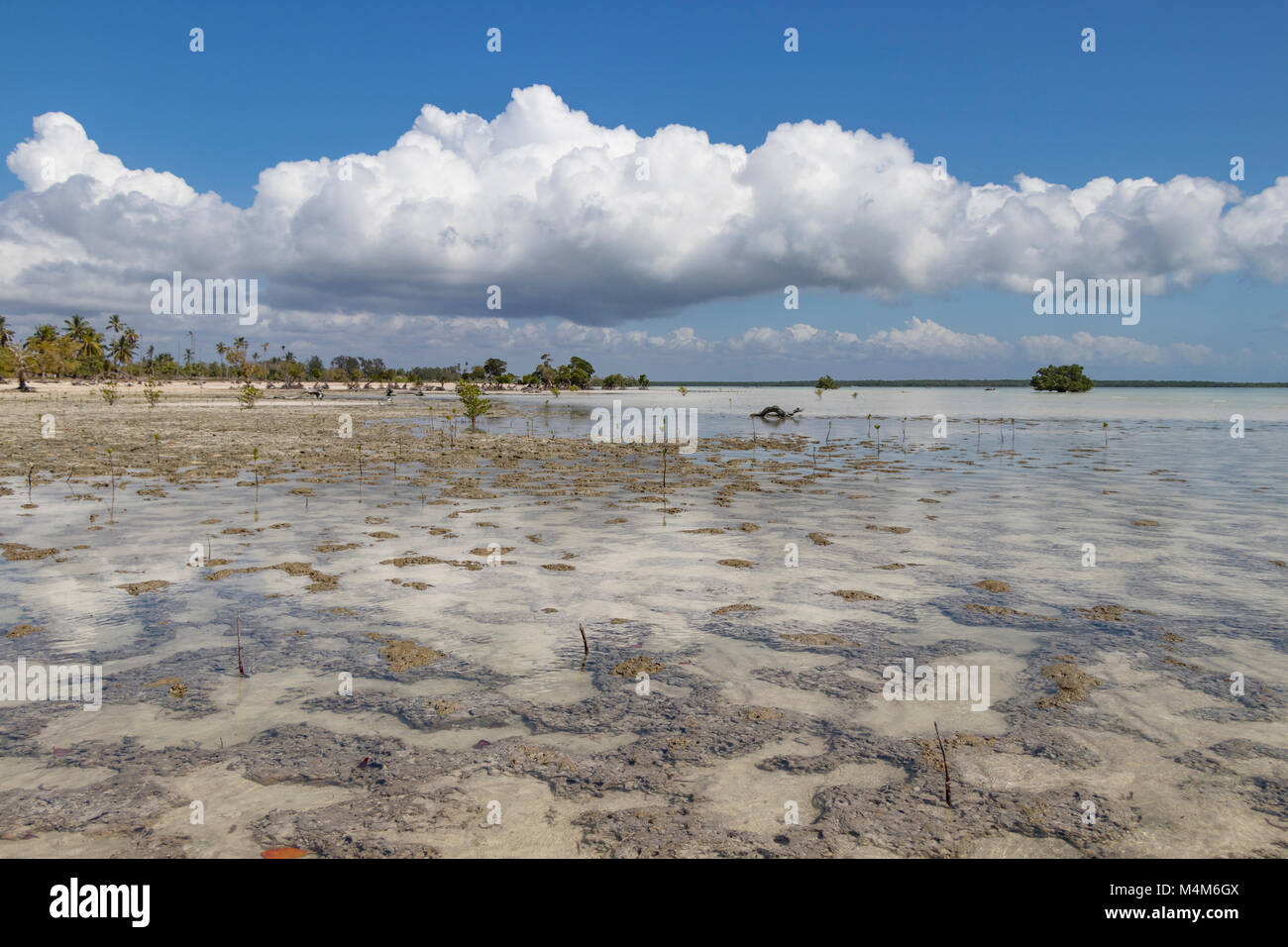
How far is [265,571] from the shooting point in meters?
10.7

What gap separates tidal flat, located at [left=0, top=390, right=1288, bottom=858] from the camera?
4.51 meters

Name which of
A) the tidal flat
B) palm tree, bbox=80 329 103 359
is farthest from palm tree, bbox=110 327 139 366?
the tidal flat

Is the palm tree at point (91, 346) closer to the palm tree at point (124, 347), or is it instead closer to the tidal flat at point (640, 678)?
the palm tree at point (124, 347)

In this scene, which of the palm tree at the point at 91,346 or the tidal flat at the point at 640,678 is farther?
the palm tree at the point at 91,346

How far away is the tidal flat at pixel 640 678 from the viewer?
14.8ft

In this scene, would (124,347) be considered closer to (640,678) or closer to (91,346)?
(91,346)

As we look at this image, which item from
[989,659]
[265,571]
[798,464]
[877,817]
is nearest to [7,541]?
[265,571]

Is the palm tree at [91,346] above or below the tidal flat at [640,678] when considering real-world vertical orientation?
above

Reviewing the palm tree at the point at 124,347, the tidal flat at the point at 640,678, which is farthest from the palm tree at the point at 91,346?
the tidal flat at the point at 640,678

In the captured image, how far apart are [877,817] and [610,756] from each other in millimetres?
2048

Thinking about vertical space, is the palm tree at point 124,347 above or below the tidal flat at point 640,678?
above

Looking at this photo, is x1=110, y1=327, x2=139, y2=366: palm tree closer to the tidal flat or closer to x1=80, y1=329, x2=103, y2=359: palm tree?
x1=80, y1=329, x2=103, y2=359: palm tree
